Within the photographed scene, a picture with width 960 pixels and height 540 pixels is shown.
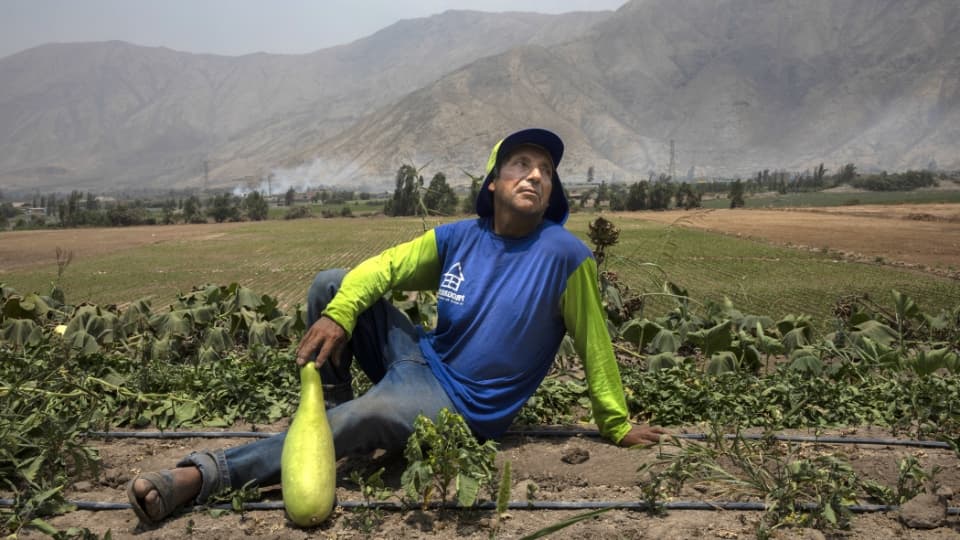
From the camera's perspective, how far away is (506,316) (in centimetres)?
388

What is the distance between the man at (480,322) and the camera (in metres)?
3.76

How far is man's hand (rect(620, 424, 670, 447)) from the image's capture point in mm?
4066

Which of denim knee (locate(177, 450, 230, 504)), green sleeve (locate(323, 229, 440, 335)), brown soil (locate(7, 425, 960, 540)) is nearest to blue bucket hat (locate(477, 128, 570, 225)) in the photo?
green sleeve (locate(323, 229, 440, 335))

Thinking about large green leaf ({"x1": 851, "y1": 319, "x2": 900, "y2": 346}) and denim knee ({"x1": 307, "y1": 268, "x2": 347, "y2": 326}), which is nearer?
denim knee ({"x1": 307, "y1": 268, "x2": 347, "y2": 326})

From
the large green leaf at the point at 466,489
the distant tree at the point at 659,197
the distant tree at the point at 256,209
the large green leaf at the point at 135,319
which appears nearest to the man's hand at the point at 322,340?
the large green leaf at the point at 466,489

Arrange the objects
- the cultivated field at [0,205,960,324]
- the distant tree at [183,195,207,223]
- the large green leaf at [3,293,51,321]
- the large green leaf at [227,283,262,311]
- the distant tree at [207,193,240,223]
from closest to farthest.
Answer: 1. the large green leaf at [3,293,51,321]
2. the large green leaf at [227,283,262,311]
3. the cultivated field at [0,205,960,324]
4. the distant tree at [183,195,207,223]
5. the distant tree at [207,193,240,223]

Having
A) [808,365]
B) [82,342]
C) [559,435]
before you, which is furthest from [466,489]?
[82,342]

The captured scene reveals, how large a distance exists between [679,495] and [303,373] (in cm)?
176

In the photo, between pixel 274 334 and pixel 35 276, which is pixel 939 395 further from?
pixel 35 276

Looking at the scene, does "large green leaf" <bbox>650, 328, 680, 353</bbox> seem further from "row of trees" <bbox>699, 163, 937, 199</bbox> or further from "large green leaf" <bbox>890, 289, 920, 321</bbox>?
"row of trees" <bbox>699, 163, 937, 199</bbox>

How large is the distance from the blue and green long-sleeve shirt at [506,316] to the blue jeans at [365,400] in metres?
0.12

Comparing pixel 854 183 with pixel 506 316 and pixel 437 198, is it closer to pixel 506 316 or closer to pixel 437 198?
pixel 437 198

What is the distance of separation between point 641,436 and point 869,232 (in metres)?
39.5

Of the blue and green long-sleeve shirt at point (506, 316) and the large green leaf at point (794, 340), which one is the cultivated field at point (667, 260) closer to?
the large green leaf at point (794, 340)
